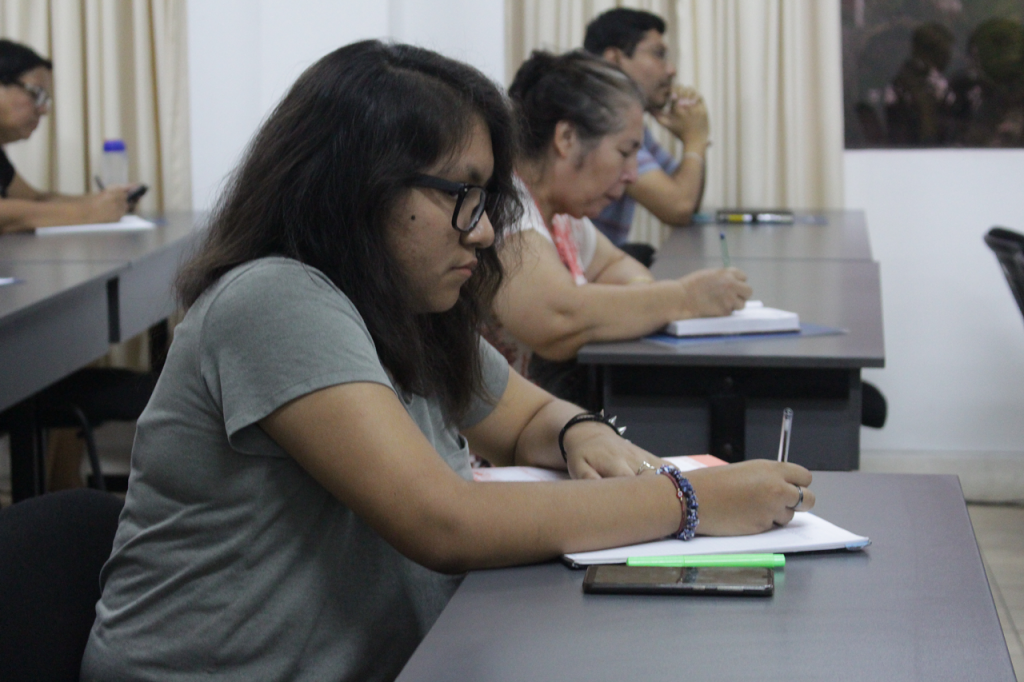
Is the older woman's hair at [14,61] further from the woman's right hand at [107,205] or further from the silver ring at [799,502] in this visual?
the silver ring at [799,502]

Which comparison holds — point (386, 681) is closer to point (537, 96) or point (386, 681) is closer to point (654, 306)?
point (654, 306)

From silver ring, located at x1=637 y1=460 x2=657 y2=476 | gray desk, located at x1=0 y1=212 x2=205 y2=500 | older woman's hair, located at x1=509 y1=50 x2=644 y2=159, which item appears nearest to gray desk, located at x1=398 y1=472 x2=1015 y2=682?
silver ring, located at x1=637 y1=460 x2=657 y2=476

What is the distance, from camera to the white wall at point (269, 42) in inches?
149

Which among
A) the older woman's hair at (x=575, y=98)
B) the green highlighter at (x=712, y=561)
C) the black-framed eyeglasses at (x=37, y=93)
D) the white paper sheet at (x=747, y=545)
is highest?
the black-framed eyeglasses at (x=37, y=93)

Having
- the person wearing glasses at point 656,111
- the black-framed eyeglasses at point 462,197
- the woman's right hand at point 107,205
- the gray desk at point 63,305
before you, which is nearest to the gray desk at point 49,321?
the gray desk at point 63,305

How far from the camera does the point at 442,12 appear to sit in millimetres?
4059

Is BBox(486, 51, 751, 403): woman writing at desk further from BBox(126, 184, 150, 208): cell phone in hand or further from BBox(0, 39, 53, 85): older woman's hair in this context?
BBox(0, 39, 53, 85): older woman's hair

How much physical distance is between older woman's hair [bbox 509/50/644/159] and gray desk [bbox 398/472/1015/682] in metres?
1.40

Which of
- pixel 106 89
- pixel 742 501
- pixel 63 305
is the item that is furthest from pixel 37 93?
pixel 742 501

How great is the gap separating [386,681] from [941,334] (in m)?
3.21

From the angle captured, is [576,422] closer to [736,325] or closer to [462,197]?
[462,197]

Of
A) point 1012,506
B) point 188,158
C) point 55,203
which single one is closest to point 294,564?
point 55,203

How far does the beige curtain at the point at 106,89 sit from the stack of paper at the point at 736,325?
7.49 ft

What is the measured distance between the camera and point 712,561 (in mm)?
1082
